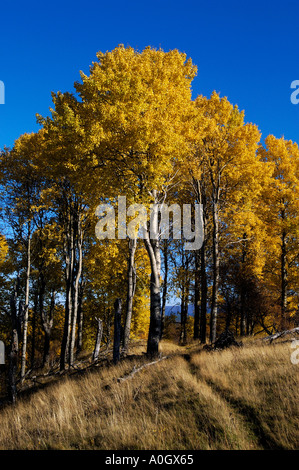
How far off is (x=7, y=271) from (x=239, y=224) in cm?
1725

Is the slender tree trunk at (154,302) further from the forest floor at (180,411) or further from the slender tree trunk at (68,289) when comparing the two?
the slender tree trunk at (68,289)

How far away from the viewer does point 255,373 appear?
21.9ft

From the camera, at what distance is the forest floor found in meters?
4.62

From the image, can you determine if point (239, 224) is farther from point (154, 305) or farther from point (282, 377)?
point (282, 377)

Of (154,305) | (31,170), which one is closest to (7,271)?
(31,170)
